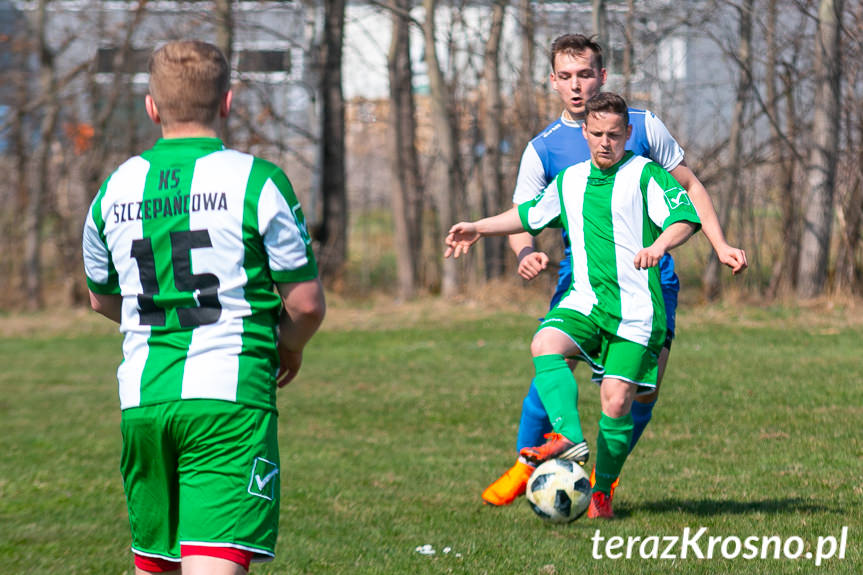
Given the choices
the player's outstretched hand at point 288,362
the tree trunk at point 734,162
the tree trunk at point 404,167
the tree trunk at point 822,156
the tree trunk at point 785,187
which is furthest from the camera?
the tree trunk at point 404,167

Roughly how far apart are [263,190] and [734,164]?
45.1 ft

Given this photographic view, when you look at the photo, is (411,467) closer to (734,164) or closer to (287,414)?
(287,414)

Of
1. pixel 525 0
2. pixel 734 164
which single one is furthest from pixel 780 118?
pixel 525 0

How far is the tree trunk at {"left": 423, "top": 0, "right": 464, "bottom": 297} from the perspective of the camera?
16.6 metres

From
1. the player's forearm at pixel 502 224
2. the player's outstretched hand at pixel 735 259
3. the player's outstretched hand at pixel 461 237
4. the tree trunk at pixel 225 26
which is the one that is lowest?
the player's outstretched hand at pixel 735 259

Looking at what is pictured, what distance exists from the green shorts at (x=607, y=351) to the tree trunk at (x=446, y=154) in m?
12.0

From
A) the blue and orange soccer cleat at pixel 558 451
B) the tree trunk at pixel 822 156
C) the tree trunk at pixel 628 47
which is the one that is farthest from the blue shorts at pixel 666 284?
the tree trunk at pixel 628 47

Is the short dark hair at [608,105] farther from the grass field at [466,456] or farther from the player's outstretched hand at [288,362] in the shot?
the player's outstretched hand at [288,362]

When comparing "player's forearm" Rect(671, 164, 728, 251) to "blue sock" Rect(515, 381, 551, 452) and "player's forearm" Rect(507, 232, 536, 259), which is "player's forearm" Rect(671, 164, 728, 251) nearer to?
"player's forearm" Rect(507, 232, 536, 259)

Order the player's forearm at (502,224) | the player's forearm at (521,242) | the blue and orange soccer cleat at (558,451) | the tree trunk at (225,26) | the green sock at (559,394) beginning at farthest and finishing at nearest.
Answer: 1. the tree trunk at (225,26)
2. the player's forearm at (521,242)
3. the player's forearm at (502,224)
4. the blue and orange soccer cleat at (558,451)
5. the green sock at (559,394)

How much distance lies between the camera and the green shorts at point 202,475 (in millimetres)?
2797

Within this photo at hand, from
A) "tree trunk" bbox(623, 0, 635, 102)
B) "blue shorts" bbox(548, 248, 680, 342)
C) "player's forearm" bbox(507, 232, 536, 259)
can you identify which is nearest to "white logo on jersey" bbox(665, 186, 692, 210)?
"blue shorts" bbox(548, 248, 680, 342)

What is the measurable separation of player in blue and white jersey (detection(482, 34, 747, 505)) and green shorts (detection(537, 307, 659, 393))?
0.69ft

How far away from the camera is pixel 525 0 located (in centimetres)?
1611
